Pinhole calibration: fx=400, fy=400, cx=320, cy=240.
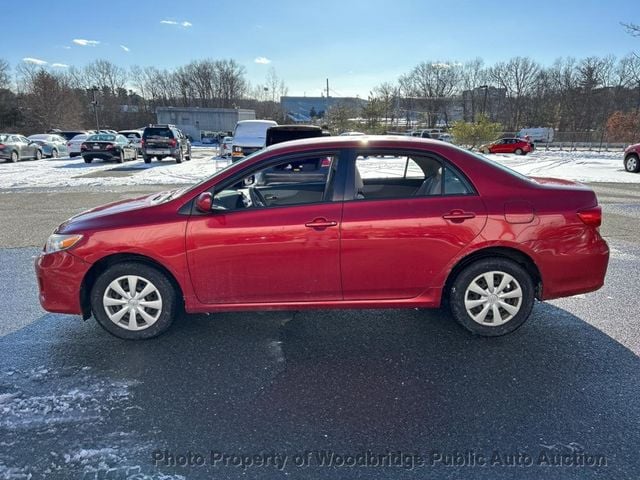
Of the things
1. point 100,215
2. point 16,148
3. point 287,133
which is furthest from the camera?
point 16,148

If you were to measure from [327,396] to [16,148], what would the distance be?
27.3 m

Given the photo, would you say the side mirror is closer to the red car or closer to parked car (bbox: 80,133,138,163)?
the red car

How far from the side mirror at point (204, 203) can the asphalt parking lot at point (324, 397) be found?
3.75 ft

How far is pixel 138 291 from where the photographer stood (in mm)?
3391

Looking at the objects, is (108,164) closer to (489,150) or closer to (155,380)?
(155,380)

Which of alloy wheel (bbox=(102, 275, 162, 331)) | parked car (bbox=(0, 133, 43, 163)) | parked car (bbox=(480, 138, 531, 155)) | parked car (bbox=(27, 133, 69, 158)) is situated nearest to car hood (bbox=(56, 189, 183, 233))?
alloy wheel (bbox=(102, 275, 162, 331))

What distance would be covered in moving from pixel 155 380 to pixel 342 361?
138 centimetres

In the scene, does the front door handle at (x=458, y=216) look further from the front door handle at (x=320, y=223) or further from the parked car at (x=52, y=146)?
the parked car at (x=52, y=146)

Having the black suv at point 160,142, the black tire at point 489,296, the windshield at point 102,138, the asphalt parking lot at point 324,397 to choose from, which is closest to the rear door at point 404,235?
the black tire at point 489,296

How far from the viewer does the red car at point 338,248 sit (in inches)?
127

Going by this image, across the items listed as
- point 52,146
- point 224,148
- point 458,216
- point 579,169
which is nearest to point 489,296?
point 458,216

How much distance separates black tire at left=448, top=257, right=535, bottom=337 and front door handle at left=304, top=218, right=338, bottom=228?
1.18 metres

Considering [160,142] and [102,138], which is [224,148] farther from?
[102,138]

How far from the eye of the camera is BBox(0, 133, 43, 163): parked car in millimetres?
22016
